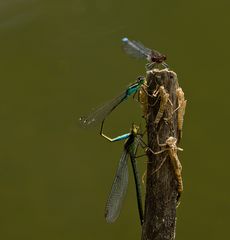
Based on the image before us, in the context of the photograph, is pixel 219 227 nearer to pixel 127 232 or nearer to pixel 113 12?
pixel 127 232

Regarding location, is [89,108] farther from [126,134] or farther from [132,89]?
[132,89]

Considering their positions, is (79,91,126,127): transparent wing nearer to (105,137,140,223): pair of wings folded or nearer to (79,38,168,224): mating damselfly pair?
(79,38,168,224): mating damselfly pair

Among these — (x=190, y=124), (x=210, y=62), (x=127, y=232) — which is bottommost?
(x=127, y=232)

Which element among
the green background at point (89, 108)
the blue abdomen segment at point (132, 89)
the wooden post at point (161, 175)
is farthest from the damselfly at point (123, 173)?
the green background at point (89, 108)

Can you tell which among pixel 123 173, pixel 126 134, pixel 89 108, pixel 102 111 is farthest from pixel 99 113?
pixel 89 108

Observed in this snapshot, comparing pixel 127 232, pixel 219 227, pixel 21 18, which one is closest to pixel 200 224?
pixel 219 227

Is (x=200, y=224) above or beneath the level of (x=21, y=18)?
beneath
